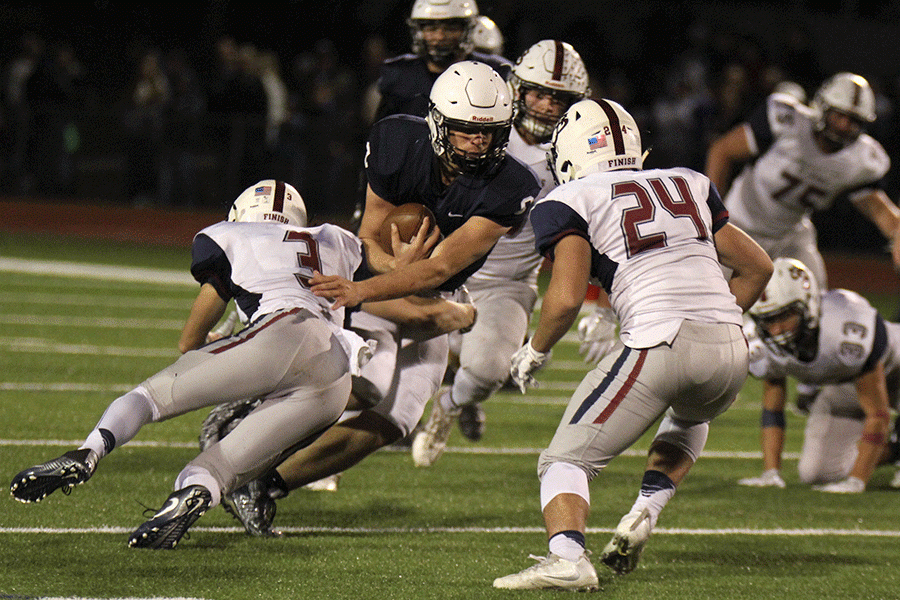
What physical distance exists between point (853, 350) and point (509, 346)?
146 centimetres

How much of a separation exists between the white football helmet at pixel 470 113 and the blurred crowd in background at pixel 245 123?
9.29 metres

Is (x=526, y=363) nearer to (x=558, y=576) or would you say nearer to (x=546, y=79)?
(x=558, y=576)

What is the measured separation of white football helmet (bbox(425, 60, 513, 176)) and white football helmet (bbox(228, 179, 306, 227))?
0.54 m

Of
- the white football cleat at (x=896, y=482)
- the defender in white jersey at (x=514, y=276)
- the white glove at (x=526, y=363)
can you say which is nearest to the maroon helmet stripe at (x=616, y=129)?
the white glove at (x=526, y=363)

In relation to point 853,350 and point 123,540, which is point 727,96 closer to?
point 853,350

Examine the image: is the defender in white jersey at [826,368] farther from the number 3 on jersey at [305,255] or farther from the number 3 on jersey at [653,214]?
the number 3 on jersey at [305,255]

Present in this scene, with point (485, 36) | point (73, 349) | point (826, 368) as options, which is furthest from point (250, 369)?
point (73, 349)

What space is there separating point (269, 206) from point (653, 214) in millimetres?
1411

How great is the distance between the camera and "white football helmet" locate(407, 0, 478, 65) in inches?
235

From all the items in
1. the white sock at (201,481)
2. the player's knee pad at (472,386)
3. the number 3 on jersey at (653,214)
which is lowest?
the player's knee pad at (472,386)

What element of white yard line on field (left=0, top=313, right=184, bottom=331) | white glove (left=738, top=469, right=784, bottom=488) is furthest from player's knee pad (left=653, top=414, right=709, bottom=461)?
white yard line on field (left=0, top=313, right=184, bottom=331)

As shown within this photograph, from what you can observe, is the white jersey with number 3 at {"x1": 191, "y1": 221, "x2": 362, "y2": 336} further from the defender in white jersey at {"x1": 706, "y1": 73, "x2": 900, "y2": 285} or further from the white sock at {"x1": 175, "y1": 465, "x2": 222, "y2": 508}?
the defender in white jersey at {"x1": 706, "y1": 73, "x2": 900, "y2": 285}

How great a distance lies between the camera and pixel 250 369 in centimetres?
384

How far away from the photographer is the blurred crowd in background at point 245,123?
14.2m
